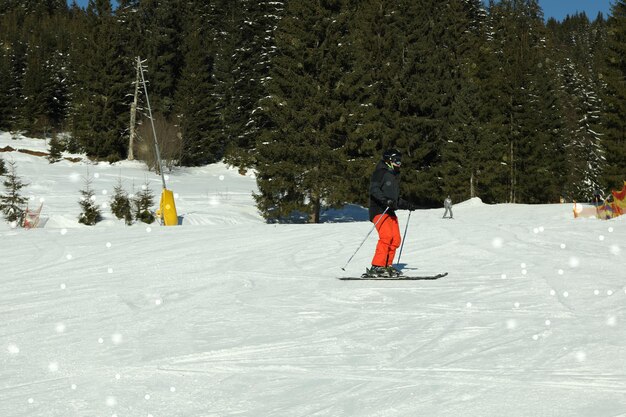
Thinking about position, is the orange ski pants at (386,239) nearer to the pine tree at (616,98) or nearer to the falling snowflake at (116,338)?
the falling snowflake at (116,338)

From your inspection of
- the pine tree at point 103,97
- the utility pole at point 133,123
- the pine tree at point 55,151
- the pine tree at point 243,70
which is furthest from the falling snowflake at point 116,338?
the pine tree at point 243,70

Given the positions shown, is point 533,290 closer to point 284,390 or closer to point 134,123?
point 284,390

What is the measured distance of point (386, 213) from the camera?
30.8 feet

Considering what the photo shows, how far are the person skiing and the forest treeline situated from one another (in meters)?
22.0

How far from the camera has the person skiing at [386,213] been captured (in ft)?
30.7

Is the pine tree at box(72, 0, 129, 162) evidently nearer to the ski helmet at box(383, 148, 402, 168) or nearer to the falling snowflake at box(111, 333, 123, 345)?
→ the ski helmet at box(383, 148, 402, 168)

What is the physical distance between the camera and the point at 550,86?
5594 centimetres

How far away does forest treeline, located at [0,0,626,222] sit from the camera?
109 ft

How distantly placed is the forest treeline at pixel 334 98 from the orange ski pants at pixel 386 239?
867 inches

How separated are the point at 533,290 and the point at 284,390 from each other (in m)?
4.86

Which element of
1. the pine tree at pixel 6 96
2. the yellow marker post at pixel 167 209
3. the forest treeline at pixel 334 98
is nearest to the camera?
the yellow marker post at pixel 167 209

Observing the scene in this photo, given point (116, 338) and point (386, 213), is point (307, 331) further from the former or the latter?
point (386, 213)

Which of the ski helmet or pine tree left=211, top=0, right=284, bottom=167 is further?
pine tree left=211, top=0, right=284, bottom=167

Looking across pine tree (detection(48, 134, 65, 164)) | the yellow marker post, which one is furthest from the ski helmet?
pine tree (detection(48, 134, 65, 164))
